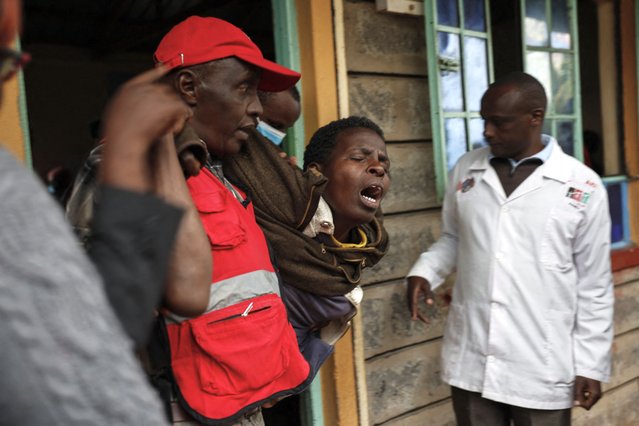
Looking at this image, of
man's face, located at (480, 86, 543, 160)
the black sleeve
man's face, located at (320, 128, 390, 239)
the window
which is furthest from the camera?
the window

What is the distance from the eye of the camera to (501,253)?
2436 mm

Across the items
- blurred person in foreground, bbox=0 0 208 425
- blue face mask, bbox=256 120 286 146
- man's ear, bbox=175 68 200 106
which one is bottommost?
blurred person in foreground, bbox=0 0 208 425

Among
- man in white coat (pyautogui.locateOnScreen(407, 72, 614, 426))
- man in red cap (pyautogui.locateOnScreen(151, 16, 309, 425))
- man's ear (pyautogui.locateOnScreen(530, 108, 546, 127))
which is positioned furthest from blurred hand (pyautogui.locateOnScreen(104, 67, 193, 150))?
man's ear (pyautogui.locateOnScreen(530, 108, 546, 127))

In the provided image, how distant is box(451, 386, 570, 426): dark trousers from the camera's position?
7.84ft

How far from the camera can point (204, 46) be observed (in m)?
1.45

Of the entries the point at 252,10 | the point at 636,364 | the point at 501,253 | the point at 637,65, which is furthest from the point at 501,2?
the point at 501,253

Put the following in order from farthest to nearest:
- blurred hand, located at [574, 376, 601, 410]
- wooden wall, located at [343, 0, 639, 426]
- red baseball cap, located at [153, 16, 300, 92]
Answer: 1. wooden wall, located at [343, 0, 639, 426]
2. blurred hand, located at [574, 376, 601, 410]
3. red baseball cap, located at [153, 16, 300, 92]

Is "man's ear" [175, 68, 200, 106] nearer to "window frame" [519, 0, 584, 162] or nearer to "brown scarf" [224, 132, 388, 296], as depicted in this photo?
"brown scarf" [224, 132, 388, 296]

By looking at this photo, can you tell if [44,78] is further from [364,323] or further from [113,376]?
[113,376]

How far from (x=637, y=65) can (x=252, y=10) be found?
3694 millimetres

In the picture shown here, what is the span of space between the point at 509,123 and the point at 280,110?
0.94 metres

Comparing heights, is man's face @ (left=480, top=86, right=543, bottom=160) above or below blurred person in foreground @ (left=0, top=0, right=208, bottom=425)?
above

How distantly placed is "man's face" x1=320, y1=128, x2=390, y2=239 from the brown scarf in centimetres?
21

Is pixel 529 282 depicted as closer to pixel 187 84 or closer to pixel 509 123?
pixel 509 123
